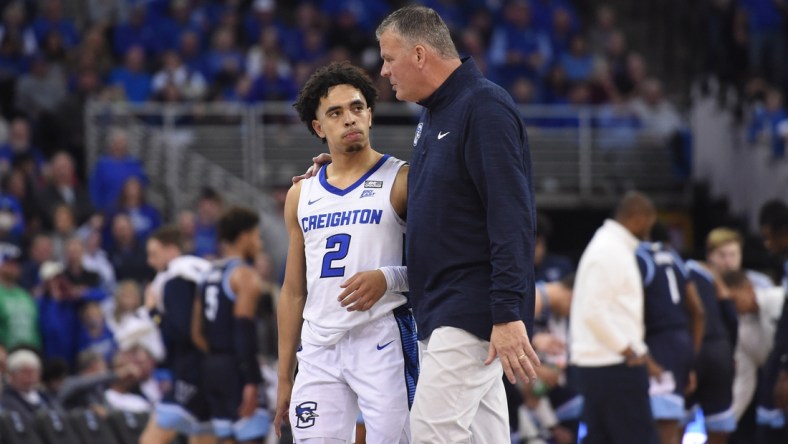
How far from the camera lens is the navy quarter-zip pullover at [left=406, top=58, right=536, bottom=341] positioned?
5.61 m

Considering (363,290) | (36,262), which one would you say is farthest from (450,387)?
(36,262)

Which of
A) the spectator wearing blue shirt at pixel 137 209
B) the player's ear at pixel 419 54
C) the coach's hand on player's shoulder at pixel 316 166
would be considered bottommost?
the spectator wearing blue shirt at pixel 137 209

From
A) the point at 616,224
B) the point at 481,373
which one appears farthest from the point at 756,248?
the point at 481,373

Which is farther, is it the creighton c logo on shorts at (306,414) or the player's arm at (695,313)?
the player's arm at (695,313)

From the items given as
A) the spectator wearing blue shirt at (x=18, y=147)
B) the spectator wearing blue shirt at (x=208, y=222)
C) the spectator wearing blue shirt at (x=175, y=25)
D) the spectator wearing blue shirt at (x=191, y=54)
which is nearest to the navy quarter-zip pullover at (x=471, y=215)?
the spectator wearing blue shirt at (x=208, y=222)

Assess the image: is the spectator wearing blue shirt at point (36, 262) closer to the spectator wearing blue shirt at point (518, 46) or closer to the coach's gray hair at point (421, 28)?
the spectator wearing blue shirt at point (518, 46)

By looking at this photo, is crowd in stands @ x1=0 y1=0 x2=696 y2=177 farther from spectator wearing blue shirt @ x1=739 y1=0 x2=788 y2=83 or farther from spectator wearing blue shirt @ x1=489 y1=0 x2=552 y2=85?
spectator wearing blue shirt @ x1=739 y1=0 x2=788 y2=83

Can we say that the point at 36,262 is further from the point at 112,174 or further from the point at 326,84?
the point at 326,84

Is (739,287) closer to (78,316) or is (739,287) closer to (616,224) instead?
(616,224)

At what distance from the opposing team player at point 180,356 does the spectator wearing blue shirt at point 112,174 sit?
5.66 metres

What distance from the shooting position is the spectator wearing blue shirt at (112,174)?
16797mm

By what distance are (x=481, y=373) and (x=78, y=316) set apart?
31.4ft

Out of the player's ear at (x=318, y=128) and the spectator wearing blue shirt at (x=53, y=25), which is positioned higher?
the spectator wearing blue shirt at (x=53, y=25)

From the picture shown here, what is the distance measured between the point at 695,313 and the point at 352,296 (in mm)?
5100
